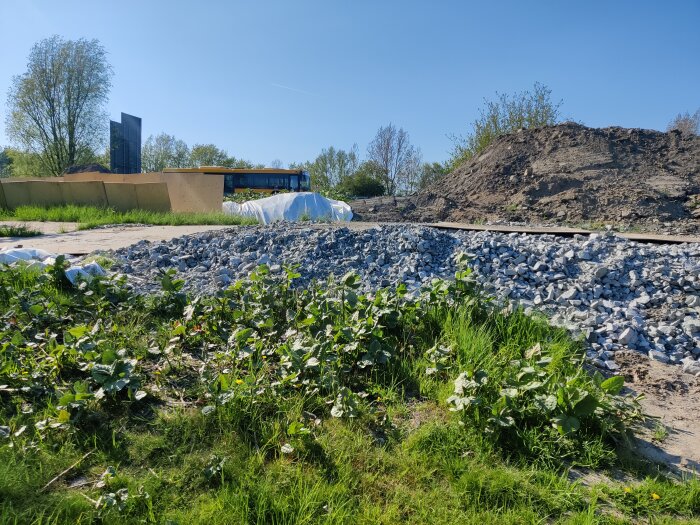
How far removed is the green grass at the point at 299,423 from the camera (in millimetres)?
1736

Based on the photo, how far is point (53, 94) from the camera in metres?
31.8

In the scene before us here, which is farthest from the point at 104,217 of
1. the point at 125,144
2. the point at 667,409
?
the point at 125,144

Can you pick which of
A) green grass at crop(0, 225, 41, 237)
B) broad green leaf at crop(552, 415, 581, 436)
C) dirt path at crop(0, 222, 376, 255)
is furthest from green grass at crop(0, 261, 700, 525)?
green grass at crop(0, 225, 41, 237)

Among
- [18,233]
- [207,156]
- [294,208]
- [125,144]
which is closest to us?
[18,233]

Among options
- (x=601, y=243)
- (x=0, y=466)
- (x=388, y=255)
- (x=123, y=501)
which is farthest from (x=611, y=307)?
(x=0, y=466)

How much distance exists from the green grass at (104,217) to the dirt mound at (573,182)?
479 cm

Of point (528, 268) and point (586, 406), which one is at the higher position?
point (528, 268)

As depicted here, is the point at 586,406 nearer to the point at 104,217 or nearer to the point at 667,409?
the point at 667,409

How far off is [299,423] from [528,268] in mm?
3062

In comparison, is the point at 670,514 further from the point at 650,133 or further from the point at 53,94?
the point at 53,94

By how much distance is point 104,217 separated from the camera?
10.6 m

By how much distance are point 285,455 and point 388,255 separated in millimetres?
2931

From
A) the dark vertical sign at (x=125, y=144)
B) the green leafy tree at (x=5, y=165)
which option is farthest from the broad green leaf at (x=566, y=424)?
the green leafy tree at (x=5, y=165)

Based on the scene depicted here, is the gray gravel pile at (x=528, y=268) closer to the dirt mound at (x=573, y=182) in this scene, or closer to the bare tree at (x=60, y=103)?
the dirt mound at (x=573, y=182)
